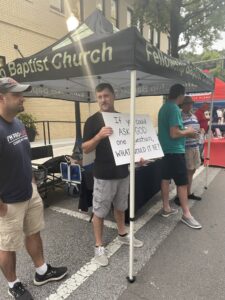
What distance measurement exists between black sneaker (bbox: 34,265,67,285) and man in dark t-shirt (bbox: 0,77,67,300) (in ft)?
0.73

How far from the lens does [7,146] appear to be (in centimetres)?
203

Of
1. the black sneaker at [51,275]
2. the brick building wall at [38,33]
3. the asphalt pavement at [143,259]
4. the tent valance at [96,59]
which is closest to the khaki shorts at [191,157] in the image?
the asphalt pavement at [143,259]

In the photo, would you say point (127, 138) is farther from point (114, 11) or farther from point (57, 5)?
point (114, 11)

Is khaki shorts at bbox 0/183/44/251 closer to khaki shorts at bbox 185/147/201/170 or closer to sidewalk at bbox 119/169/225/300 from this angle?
sidewalk at bbox 119/169/225/300

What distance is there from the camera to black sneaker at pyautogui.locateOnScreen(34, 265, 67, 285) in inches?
99.7

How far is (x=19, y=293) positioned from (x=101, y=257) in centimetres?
92

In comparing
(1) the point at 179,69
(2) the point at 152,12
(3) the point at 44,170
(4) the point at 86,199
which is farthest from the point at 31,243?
(2) the point at 152,12

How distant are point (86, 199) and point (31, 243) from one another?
1527mm

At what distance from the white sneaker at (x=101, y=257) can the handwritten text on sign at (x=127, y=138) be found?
1.07 metres

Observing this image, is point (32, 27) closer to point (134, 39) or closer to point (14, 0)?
point (14, 0)

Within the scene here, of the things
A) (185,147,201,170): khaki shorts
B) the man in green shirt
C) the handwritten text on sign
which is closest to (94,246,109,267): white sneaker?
the handwritten text on sign

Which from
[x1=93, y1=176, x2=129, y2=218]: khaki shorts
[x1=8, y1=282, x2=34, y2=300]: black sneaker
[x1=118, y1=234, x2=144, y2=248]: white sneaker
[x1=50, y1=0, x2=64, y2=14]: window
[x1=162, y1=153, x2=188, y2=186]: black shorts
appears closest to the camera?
[x1=8, y1=282, x2=34, y2=300]: black sneaker

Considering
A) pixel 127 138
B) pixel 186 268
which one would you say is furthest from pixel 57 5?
pixel 186 268

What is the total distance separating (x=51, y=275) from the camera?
8.45 ft
